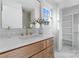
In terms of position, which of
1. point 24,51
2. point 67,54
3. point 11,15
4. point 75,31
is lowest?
point 67,54

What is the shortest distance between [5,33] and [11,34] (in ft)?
0.60

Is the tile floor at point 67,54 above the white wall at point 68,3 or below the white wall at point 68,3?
below

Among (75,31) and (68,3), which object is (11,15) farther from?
(75,31)

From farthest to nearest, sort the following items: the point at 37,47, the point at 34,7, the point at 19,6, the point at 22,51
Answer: the point at 34,7 < the point at 19,6 < the point at 37,47 < the point at 22,51

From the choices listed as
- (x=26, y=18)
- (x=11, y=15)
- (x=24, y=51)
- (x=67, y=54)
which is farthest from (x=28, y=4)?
(x=67, y=54)

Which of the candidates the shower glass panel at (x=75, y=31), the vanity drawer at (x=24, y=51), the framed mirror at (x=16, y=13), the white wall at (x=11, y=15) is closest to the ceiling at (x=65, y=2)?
the shower glass panel at (x=75, y=31)

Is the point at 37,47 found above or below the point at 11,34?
below

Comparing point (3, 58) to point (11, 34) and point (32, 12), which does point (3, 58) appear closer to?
point (11, 34)

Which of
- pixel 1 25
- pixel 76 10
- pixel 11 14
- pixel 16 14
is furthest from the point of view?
pixel 76 10

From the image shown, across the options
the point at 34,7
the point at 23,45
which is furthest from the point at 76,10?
the point at 23,45

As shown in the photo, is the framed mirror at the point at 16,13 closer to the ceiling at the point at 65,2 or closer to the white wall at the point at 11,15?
the white wall at the point at 11,15

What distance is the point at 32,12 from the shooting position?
3.06 meters

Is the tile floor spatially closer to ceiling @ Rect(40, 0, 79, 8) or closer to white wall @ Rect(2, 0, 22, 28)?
white wall @ Rect(2, 0, 22, 28)

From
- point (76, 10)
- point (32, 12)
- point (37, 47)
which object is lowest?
point (37, 47)
